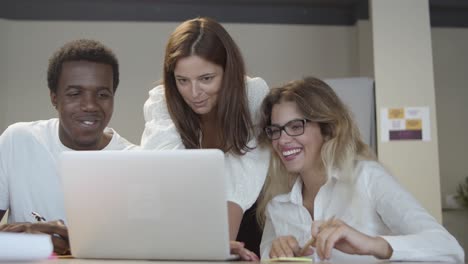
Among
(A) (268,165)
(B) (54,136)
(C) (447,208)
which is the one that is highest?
(B) (54,136)

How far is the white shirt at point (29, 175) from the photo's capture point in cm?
190

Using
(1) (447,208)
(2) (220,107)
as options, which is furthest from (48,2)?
(1) (447,208)

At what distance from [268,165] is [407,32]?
229 cm

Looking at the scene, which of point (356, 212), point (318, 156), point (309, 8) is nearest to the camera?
point (356, 212)

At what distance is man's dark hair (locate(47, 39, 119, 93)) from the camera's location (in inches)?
81.7

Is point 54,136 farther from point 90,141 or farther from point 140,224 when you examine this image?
point 140,224

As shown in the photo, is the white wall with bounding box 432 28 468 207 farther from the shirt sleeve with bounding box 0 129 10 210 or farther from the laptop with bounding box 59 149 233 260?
the laptop with bounding box 59 149 233 260

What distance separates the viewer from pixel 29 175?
1.93 meters

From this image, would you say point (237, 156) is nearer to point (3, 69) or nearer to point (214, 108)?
point (214, 108)

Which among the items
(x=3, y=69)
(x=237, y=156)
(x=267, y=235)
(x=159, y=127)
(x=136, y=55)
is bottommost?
(x=267, y=235)

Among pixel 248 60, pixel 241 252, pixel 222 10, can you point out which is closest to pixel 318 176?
pixel 241 252

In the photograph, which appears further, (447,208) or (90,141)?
(447,208)

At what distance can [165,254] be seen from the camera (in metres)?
1.21

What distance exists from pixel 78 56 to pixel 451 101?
364 centimetres
